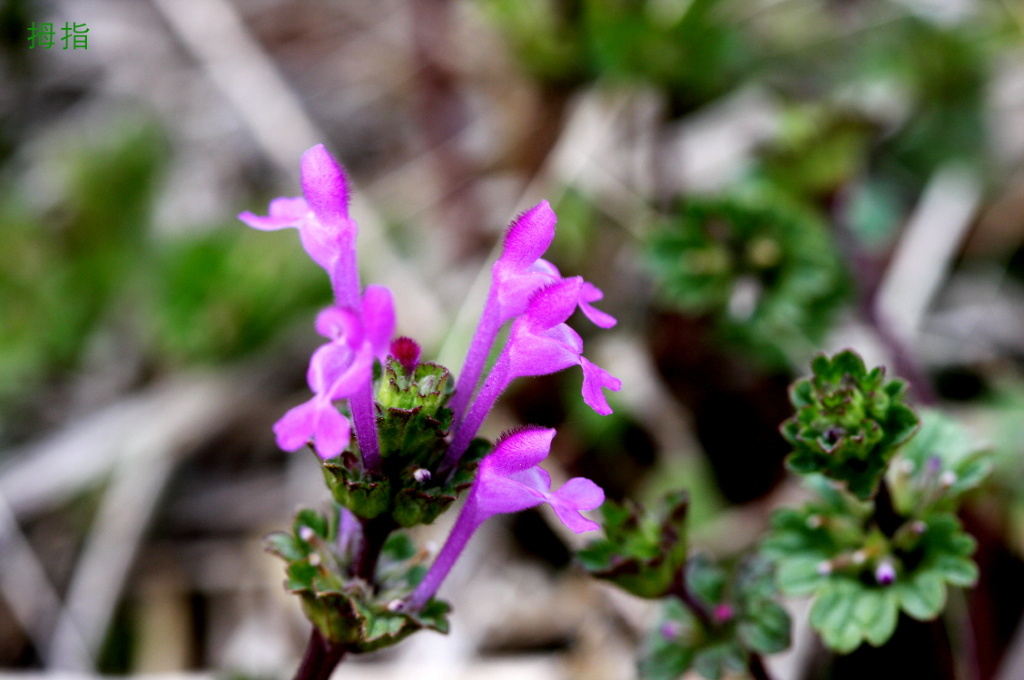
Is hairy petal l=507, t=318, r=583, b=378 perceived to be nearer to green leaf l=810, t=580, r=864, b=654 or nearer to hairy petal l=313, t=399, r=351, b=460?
hairy petal l=313, t=399, r=351, b=460

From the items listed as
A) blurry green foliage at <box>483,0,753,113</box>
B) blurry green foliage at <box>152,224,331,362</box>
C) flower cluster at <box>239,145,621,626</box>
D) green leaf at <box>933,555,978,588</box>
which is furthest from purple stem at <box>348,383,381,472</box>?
blurry green foliage at <box>483,0,753,113</box>

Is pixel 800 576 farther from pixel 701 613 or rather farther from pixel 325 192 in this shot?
pixel 325 192

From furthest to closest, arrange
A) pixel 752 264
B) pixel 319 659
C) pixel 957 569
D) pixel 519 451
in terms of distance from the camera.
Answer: pixel 752 264
pixel 957 569
pixel 319 659
pixel 519 451

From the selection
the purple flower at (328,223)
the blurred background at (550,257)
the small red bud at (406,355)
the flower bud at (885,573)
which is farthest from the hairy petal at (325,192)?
the blurred background at (550,257)

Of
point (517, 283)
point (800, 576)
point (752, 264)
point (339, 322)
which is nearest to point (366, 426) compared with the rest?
point (339, 322)

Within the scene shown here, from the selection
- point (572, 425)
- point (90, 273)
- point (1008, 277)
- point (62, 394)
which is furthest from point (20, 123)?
point (1008, 277)

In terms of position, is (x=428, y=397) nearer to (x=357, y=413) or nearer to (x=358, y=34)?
(x=357, y=413)

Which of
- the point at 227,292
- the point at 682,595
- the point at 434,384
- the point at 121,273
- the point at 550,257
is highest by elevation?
the point at 434,384
